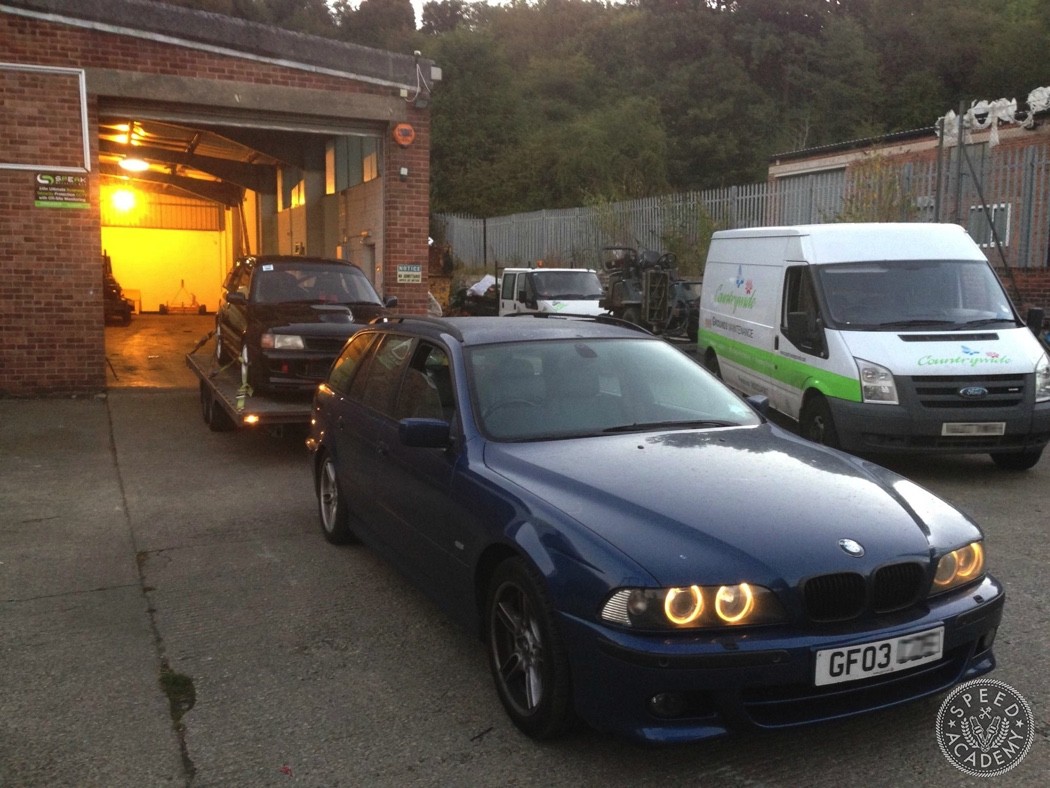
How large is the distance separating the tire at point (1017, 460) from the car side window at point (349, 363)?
537 centimetres

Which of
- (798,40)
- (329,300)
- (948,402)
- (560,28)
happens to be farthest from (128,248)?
(560,28)

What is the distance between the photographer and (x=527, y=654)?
369 centimetres

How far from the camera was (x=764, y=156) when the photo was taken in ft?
156

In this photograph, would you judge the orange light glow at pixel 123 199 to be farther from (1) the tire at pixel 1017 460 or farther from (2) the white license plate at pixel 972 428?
(2) the white license plate at pixel 972 428

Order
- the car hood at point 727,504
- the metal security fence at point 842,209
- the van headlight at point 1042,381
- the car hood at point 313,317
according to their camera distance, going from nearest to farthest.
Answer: the car hood at point 727,504, the van headlight at point 1042,381, the car hood at point 313,317, the metal security fence at point 842,209

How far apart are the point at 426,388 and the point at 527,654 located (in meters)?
1.73

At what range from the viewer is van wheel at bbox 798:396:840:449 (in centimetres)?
816

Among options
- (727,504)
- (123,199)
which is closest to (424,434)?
(727,504)

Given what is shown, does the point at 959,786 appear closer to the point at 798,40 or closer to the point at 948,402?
the point at 948,402

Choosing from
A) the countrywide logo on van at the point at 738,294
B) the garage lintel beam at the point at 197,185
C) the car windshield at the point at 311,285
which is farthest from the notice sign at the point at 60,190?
the garage lintel beam at the point at 197,185

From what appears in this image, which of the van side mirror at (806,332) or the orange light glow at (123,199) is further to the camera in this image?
the orange light glow at (123,199)

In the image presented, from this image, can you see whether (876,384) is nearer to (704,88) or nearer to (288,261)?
(288,261)

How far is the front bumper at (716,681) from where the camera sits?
3.13m

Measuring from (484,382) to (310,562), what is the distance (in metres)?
2.00
